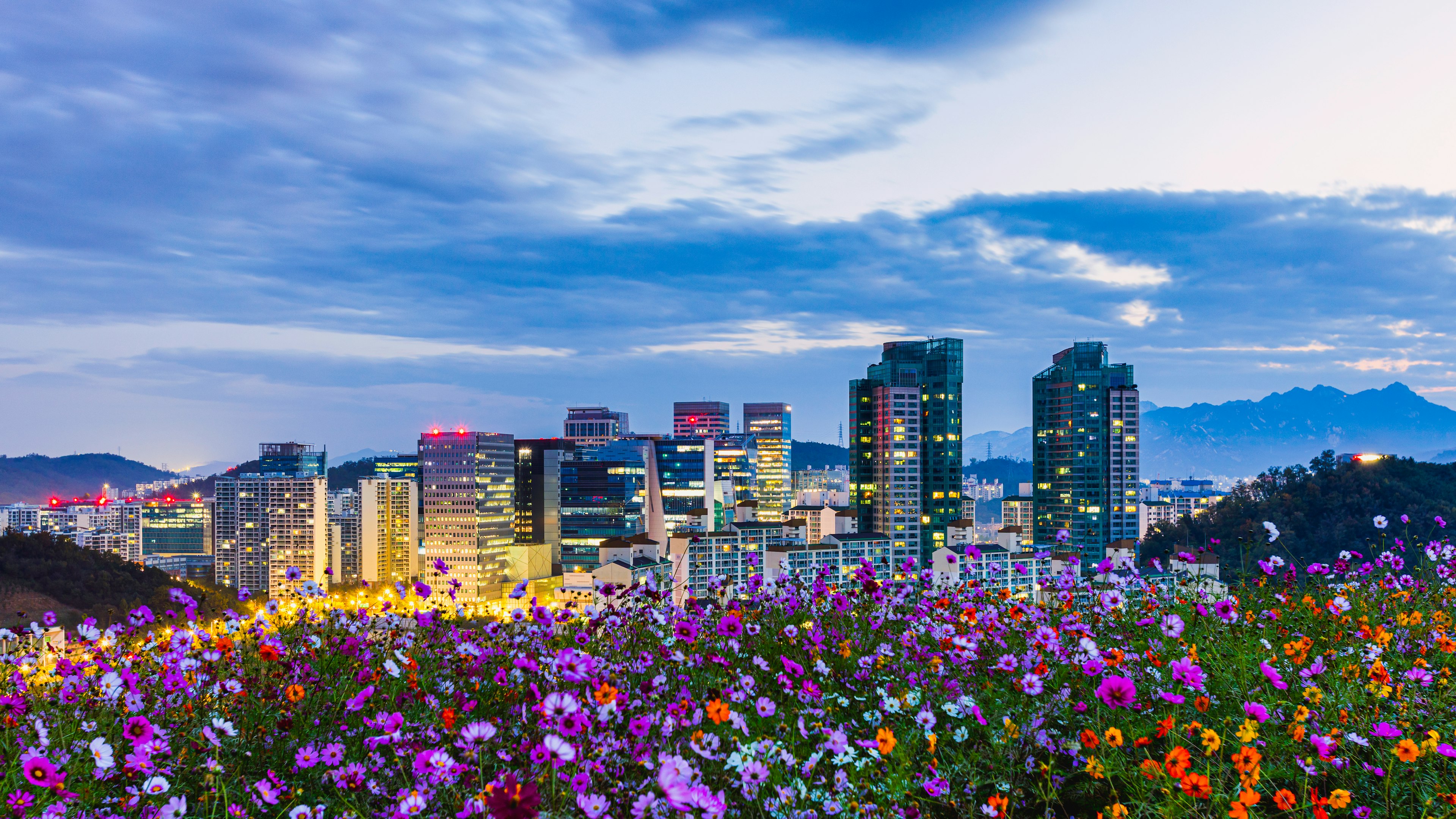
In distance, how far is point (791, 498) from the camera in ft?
536

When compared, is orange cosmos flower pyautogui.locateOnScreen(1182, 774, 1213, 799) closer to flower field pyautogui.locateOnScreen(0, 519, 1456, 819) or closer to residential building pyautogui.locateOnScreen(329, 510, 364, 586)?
flower field pyautogui.locateOnScreen(0, 519, 1456, 819)

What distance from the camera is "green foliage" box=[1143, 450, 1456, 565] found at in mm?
49844

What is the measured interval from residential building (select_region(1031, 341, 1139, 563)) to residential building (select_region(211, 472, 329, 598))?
292ft

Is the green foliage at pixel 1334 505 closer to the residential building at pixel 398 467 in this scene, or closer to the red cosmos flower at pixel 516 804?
the red cosmos flower at pixel 516 804

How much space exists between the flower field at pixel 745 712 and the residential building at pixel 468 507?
309 feet

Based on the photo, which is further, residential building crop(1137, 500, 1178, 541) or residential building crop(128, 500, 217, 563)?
residential building crop(128, 500, 217, 563)

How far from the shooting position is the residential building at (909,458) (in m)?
67.9

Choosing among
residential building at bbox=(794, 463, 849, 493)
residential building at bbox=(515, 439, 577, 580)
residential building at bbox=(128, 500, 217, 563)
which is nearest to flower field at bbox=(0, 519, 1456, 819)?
residential building at bbox=(515, 439, 577, 580)

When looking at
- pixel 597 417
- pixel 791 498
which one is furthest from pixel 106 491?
pixel 791 498

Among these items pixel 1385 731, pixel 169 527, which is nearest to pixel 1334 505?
pixel 1385 731

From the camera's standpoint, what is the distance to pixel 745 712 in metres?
3.26

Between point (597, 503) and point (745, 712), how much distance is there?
82.7m

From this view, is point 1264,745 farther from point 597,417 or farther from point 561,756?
point 597,417

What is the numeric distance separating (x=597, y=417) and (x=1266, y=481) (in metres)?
127
